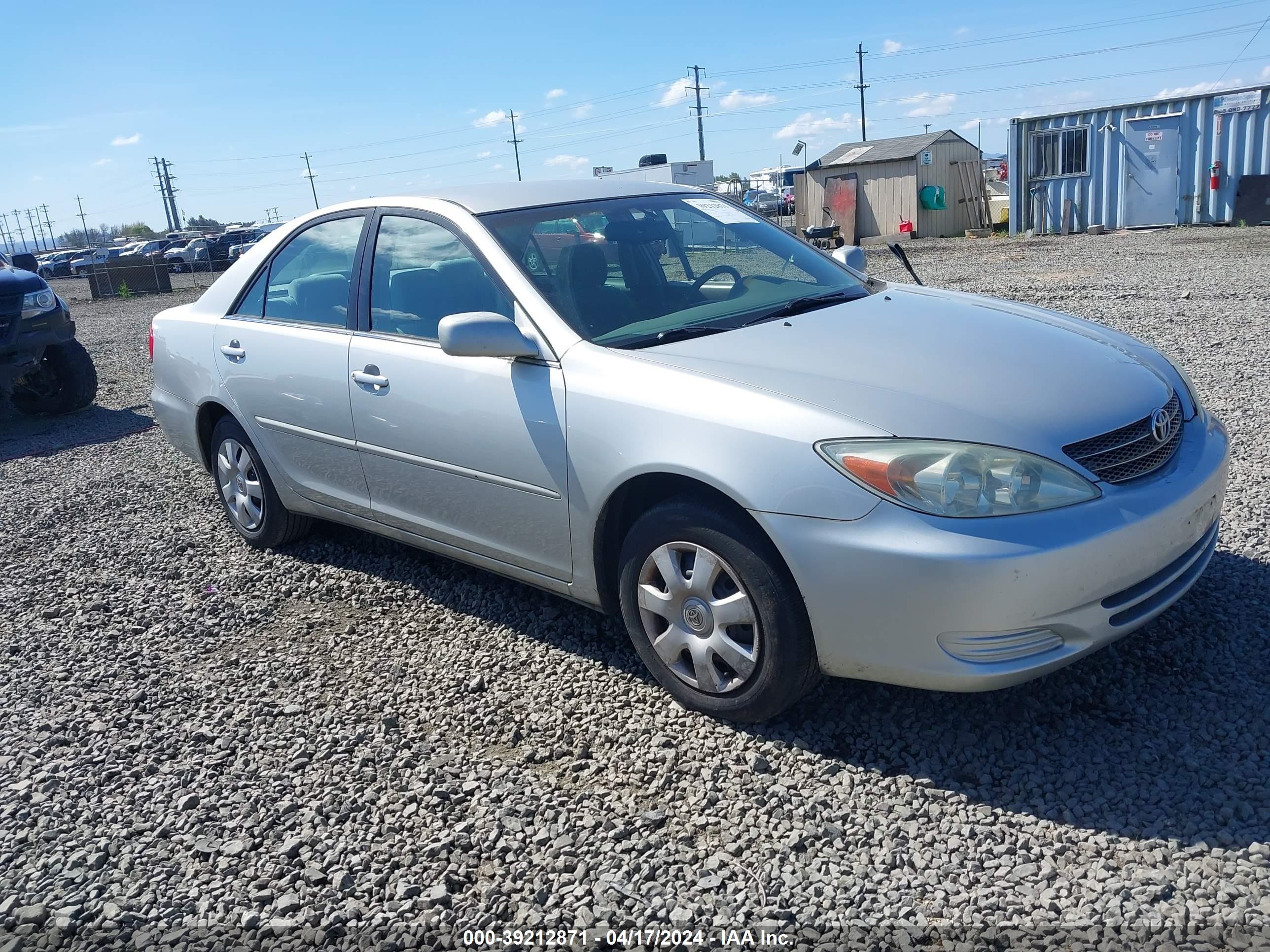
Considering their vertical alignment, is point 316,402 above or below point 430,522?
above

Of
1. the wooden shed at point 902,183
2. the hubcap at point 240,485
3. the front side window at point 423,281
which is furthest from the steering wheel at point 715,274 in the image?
the wooden shed at point 902,183

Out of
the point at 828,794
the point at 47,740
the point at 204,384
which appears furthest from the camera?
the point at 204,384

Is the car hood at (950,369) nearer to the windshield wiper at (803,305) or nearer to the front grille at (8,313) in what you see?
the windshield wiper at (803,305)

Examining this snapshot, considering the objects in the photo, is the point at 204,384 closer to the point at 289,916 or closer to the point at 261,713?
the point at 261,713

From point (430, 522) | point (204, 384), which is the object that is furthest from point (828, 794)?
point (204, 384)

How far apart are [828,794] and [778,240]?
8.23 feet

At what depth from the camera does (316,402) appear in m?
4.29

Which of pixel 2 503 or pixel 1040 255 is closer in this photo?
pixel 2 503

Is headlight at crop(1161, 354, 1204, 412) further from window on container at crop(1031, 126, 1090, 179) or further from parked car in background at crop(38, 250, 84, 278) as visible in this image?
parked car in background at crop(38, 250, 84, 278)

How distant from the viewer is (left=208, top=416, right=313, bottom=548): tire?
16.2 feet

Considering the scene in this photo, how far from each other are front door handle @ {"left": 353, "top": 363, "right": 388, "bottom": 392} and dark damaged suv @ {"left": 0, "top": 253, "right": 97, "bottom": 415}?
21.5 feet

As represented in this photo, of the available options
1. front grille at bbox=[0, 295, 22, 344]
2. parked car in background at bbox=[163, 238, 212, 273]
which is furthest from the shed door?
parked car in background at bbox=[163, 238, 212, 273]

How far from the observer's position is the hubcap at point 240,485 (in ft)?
16.4

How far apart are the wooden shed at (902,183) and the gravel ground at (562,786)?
2606 centimetres
